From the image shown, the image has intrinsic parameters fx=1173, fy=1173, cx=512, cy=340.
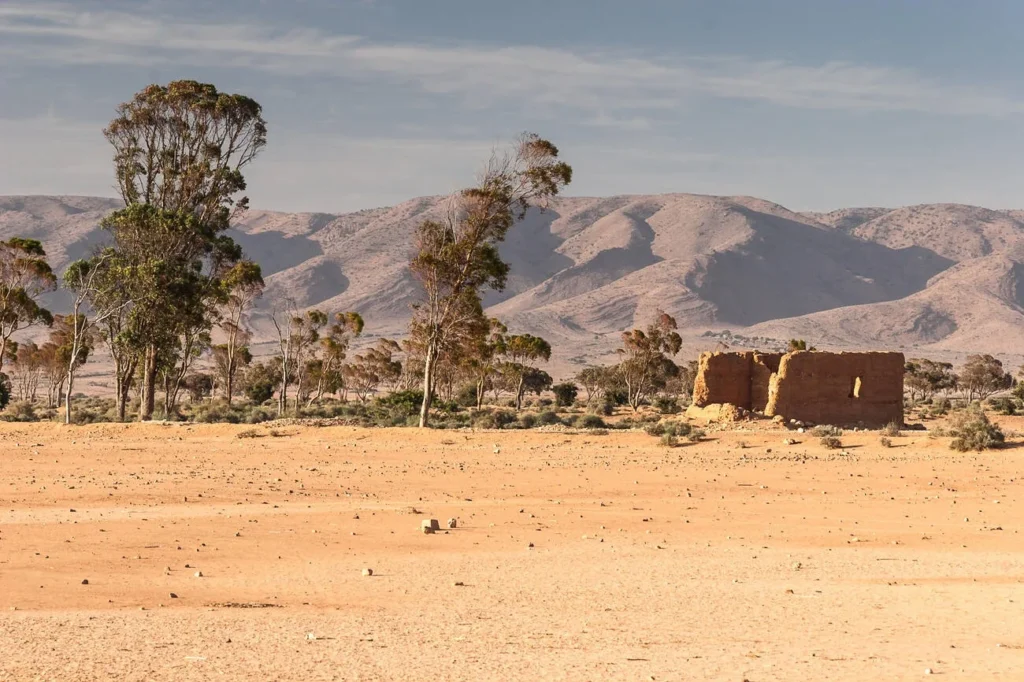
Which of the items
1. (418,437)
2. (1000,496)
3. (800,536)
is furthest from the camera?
(418,437)

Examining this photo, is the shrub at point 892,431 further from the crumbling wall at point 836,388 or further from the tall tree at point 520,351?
the tall tree at point 520,351

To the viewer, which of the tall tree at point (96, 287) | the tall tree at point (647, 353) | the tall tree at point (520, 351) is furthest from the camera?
the tall tree at point (520, 351)

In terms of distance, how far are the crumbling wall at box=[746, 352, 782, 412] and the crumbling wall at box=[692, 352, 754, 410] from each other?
0.56 ft


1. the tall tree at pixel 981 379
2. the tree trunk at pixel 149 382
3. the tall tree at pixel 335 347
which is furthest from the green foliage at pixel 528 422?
the tall tree at pixel 981 379

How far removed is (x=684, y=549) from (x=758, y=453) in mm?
13344

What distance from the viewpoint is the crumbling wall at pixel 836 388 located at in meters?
35.8

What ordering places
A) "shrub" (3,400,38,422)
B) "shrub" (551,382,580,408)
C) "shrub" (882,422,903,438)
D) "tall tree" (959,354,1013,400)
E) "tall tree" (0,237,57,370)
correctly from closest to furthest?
1. "shrub" (882,422,903,438)
2. "tall tree" (0,237,57,370)
3. "shrub" (3,400,38,422)
4. "shrub" (551,382,580,408)
5. "tall tree" (959,354,1013,400)

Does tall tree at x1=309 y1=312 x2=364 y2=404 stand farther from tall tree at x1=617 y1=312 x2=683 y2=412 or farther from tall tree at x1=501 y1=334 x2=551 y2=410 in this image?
tall tree at x1=617 y1=312 x2=683 y2=412

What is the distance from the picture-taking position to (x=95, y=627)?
9.66 meters

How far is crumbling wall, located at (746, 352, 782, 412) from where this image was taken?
38.1 m

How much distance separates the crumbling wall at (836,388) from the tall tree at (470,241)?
9.37 meters

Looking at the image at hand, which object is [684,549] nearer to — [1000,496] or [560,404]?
[1000,496]

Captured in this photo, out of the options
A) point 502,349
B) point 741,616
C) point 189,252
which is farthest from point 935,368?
point 741,616

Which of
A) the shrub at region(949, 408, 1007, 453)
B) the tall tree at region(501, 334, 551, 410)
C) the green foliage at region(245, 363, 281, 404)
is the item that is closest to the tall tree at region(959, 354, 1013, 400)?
the tall tree at region(501, 334, 551, 410)
